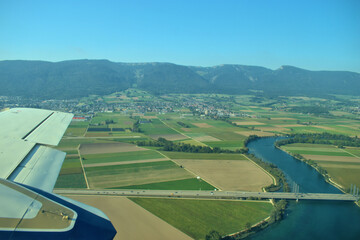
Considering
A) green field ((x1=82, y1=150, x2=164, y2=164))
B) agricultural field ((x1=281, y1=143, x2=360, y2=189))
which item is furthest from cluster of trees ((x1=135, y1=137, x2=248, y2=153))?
agricultural field ((x1=281, y1=143, x2=360, y2=189))

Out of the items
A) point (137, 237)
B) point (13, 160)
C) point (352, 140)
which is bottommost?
point (137, 237)

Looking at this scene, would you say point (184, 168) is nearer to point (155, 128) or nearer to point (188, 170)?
point (188, 170)

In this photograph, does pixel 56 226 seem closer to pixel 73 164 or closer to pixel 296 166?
pixel 73 164

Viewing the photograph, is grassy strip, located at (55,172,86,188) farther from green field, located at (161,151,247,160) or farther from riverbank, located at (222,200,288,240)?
riverbank, located at (222,200,288,240)

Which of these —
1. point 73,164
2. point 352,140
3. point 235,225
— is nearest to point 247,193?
point 235,225

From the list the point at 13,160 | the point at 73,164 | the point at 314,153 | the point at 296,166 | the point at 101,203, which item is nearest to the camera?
the point at 13,160

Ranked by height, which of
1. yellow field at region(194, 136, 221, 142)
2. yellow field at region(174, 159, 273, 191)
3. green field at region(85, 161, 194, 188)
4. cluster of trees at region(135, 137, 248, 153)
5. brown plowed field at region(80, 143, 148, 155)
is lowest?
green field at region(85, 161, 194, 188)

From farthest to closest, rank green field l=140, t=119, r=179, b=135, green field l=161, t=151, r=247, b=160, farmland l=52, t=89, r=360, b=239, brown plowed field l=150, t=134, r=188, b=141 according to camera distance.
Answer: green field l=140, t=119, r=179, b=135, brown plowed field l=150, t=134, r=188, b=141, green field l=161, t=151, r=247, b=160, farmland l=52, t=89, r=360, b=239
